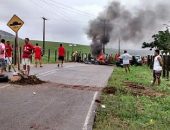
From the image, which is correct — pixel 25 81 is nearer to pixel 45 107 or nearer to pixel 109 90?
pixel 109 90

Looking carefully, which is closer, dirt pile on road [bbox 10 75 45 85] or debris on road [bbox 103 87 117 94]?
debris on road [bbox 103 87 117 94]

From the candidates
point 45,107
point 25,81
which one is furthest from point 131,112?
point 25,81

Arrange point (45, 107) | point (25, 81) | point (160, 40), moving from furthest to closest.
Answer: point (160, 40) → point (25, 81) → point (45, 107)

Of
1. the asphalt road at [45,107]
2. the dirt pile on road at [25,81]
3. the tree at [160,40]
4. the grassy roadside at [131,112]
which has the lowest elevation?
the grassy roadside at [131,112]

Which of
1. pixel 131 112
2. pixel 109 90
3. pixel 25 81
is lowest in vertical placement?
pixel 131 112

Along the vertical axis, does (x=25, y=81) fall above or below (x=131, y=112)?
above

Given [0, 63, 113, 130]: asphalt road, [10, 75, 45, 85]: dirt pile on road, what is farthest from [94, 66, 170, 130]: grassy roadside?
[10, 75, 45, 85]: dirt pile on road

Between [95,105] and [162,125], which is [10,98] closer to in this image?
[95,105]

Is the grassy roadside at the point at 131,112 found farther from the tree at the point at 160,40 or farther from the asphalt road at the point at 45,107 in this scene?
the tree at the point at 160,40

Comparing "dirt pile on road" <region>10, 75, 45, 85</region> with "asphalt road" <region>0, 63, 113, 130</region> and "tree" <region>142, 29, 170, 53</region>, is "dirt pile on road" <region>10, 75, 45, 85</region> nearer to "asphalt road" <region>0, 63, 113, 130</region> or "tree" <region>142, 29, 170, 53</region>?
"asphalt road" <region>0, 63, 113, 130</region>

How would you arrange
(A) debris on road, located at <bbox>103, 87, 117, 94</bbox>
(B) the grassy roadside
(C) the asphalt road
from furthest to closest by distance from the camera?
1. (A) debris on road, located at <bbox>103, 87, 117, 94</bbox>
2. (B) the grassy roadside
3. (C) the asphalt road

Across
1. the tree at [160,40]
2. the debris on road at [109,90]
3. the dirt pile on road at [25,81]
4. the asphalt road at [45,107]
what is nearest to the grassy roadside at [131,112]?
the debris on road at [109,90]

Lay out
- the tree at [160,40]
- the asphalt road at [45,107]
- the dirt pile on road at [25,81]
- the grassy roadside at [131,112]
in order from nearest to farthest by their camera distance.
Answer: the asphalt road at [45,107], the grassy roadside at [131,112], the dirt pile on road at [25,81], the tree at [160,40]

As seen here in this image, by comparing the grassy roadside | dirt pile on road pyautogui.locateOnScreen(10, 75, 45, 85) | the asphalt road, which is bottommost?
the grassy roadside
